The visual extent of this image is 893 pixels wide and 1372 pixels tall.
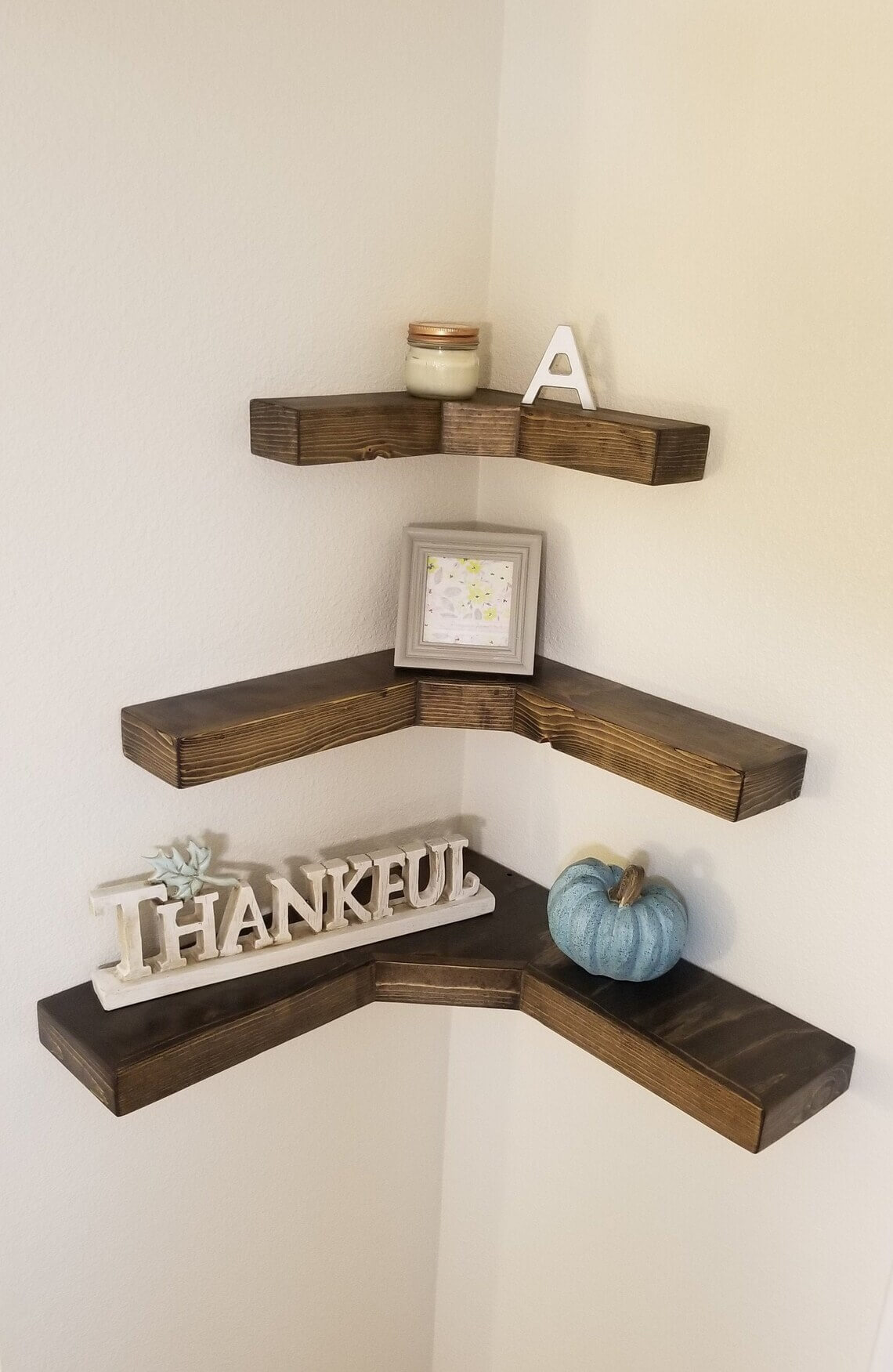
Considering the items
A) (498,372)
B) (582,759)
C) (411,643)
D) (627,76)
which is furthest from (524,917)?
(627,76)

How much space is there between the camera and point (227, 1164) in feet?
5.13

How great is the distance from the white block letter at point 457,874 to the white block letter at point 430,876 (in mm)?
11

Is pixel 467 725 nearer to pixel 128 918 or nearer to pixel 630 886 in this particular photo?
pixel 630 886

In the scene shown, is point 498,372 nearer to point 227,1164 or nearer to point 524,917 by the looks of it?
point 524,917

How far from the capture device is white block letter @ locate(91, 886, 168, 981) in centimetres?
129

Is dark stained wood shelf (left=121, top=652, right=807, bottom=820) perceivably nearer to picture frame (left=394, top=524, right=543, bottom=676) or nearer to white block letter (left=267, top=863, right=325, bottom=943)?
picture frame (left=394, top=524, right=543, bottom=676)

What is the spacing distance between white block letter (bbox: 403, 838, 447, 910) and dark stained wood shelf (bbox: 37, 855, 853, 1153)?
44 mm

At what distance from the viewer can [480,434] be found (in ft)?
4.50

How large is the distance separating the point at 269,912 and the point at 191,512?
1.79 feet

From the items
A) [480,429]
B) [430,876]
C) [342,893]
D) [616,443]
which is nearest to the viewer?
[616,443]

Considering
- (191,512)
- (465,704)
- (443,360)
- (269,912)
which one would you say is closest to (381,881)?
(269,912)

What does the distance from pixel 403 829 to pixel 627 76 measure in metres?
1.01

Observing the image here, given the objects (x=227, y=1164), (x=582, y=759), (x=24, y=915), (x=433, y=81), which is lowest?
(x=227, y=1164)

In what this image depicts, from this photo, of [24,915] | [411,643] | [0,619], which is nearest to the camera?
[0,619]
